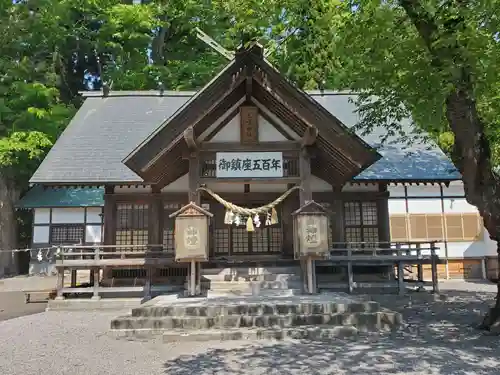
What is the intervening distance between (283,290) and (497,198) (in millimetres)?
5767

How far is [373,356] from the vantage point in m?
7.46

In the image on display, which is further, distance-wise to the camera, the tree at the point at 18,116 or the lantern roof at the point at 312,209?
the tree at the point at 18,116

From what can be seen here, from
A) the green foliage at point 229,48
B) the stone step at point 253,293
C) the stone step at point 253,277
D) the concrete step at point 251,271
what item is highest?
the green foliage at point 229,48

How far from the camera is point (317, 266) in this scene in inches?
591

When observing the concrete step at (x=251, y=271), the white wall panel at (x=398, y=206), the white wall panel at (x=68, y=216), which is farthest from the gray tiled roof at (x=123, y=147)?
the white wall panel at (x=68, y=216)

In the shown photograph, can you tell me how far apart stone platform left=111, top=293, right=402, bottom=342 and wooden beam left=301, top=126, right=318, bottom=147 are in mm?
4262

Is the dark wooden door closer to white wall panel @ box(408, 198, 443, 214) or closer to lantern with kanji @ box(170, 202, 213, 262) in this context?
lantern with kanji @ box(170, 202, 213, 262)

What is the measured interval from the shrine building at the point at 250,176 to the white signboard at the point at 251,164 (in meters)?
0.03

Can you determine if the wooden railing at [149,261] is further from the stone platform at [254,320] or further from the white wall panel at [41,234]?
the white wall panel at [41,234]

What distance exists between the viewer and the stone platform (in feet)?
29.5

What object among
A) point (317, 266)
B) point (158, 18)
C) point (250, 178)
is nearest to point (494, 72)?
point (250, 178)

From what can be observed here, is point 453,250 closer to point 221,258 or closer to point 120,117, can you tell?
point 221,258

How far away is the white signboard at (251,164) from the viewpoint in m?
12.5

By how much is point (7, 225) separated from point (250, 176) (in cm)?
1961
